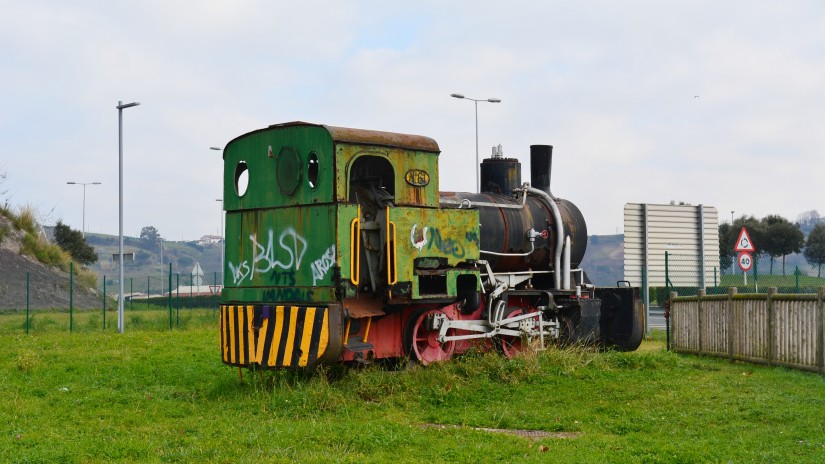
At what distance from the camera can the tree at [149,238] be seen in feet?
583

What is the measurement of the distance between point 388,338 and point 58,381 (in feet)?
17.5

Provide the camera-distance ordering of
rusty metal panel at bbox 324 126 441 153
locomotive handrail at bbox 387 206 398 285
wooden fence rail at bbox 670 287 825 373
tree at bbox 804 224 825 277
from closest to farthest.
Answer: rusty metal panel at bbox 324 126 441 153
locomotive handrail at bbox 387 206 398 285
wooden fence rail at bbox 670 287 825 373
tree at bbox 804 224 825 277

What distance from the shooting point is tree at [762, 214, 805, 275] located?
64188 millimetres

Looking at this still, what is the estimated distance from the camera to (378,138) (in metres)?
12.8

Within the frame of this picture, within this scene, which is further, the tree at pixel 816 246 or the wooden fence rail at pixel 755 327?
the tree at pixel 816 246

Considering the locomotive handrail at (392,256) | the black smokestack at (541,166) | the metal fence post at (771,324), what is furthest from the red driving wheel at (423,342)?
the metal fence post at (771,324)

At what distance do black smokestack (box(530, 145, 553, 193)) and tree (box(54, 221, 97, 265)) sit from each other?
46.3 metres

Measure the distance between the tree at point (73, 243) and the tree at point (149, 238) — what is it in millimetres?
120019

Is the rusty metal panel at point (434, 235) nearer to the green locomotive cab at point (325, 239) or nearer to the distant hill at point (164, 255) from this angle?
the green locomotive cab at point (325, 239)

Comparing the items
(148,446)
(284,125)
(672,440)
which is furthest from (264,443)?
(284,125)

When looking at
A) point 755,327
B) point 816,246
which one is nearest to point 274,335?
point 755,327

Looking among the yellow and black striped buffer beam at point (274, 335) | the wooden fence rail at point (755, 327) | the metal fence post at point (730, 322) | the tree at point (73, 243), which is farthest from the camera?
the tree at point (73, 243)

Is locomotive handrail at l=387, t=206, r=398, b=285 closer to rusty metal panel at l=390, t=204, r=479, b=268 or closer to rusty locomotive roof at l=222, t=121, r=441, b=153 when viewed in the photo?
rusty metal panel at l=390, t=204, r=479, b=268

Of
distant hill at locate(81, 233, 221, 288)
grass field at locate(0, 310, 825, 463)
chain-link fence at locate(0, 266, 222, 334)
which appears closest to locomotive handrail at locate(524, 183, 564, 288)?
grass field at locate(0, 310, 825, 463)
